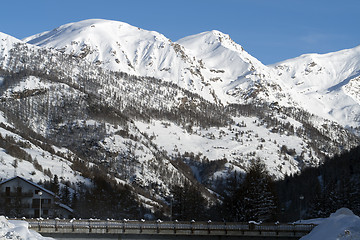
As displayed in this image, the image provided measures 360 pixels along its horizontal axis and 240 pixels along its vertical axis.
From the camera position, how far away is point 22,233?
2557 inches

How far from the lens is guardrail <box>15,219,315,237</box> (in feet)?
273

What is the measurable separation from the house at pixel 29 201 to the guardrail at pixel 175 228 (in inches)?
2697

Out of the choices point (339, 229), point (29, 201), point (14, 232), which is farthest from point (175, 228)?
point (29, 201)

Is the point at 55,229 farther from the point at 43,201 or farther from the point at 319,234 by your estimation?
the point at 43,201

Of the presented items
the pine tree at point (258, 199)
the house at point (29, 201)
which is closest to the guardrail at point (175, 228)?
the pine tree at point (258, 199)

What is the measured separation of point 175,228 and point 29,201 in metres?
82.6

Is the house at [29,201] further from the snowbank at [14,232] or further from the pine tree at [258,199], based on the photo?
the snowbank at [14,232]

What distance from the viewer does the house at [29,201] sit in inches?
6019

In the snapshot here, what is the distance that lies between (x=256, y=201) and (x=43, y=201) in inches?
2367

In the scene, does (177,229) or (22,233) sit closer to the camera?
(22,233)

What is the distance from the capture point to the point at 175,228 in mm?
85000

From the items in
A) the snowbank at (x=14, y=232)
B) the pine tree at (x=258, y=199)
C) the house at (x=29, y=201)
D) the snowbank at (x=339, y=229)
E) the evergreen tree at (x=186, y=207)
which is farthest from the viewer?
the house at (x=29, y=201)

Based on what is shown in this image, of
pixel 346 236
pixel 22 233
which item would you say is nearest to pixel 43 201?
pixel 22 233

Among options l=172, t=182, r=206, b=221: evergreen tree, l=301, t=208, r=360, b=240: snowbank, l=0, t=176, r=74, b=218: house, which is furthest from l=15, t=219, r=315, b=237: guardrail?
l=0, t=176, r=74, b=218: house
